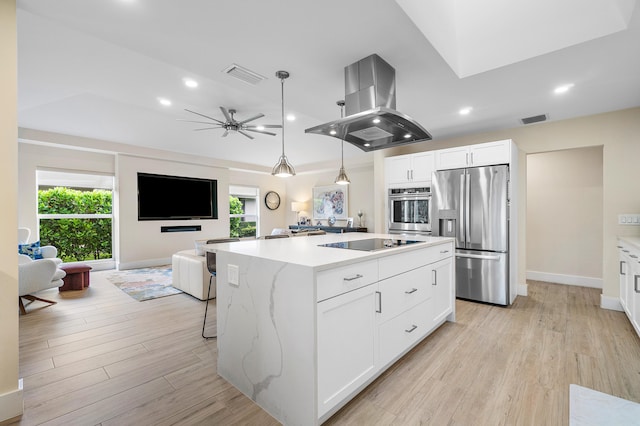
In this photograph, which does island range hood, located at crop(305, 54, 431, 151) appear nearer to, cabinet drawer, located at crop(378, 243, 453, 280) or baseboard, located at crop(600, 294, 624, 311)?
cabinet drawer, located at crop(378, 243, 453, 280)

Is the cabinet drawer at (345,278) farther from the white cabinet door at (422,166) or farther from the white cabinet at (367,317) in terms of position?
the white cabinet door at (422,166)

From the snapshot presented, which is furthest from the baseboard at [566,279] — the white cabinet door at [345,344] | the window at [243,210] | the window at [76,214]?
the window at [76,214]

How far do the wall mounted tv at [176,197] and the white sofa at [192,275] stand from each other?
2580 mm

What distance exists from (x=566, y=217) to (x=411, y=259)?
4005mm

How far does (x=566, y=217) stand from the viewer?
4602 mm

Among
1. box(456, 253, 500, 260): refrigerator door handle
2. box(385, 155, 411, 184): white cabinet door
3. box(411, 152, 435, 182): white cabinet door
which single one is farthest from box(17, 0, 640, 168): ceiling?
box(456, 253, 500, 260): refrigerator door handle

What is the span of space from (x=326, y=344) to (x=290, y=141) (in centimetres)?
499

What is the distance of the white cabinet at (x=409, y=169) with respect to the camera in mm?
4158

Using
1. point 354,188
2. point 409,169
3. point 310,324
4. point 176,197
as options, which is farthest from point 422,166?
point 176,197

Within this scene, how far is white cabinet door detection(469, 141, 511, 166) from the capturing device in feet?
11.6

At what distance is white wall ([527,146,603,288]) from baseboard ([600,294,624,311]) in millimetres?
1156

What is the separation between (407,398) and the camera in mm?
1805

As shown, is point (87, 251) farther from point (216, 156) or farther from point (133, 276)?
point (216, 156)

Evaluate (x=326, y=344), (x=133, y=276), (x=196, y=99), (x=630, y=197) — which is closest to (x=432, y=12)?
(x=326, y=344)
